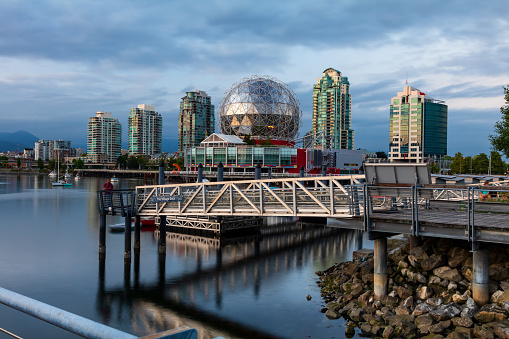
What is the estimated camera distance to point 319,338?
17.7 meters

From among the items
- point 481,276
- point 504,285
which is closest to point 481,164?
point 504,285

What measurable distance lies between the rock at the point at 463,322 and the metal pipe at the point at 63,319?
15375 millimetres

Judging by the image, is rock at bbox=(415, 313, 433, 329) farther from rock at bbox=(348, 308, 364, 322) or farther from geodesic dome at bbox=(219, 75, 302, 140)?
geodesic dome at bbox=(219, 75, 302, 140)

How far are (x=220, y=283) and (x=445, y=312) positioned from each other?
13276mm

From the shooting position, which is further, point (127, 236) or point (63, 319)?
point (127, 236)

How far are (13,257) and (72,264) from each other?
5.66 metres

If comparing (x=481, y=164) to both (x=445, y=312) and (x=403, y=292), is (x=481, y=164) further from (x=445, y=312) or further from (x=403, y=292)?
(x=445, y=312)

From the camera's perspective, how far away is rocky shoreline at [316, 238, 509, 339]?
15.4 meters

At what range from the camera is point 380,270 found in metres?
19.2

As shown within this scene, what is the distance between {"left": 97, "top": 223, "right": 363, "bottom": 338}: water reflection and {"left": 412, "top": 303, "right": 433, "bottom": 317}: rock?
5348 mm

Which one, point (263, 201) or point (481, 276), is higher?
point (263, 201)

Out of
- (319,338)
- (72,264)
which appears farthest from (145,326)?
(72,264)

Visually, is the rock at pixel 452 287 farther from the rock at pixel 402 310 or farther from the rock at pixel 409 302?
the rock at pixel 402 310

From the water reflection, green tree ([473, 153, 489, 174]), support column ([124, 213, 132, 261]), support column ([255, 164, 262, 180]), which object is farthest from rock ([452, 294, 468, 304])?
green tree ([473, 153, 489, 174])
